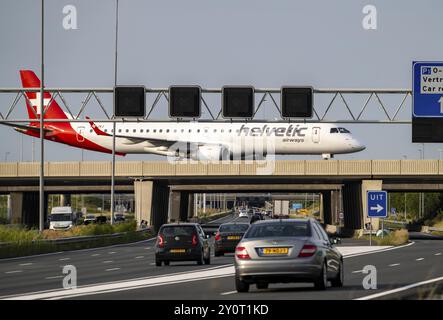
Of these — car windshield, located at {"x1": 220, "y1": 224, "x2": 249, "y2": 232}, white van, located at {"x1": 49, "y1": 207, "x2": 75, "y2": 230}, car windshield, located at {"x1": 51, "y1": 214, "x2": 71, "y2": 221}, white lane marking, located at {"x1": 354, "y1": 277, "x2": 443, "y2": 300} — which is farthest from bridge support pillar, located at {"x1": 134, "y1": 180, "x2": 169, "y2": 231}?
white lane marking, located at {"x1": 354, "y1": 277, "x2": 443, "y2": 300}

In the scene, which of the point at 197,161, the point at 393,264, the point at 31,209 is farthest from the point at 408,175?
the point at 393,264

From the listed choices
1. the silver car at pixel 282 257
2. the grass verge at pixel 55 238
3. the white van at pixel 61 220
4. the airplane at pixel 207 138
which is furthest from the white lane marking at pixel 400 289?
the white van at pixel 61 220

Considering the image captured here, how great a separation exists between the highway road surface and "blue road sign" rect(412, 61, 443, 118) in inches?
203

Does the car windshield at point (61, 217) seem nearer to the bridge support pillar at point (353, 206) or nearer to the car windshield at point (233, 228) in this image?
the bridge support pillar at point (353, 206)

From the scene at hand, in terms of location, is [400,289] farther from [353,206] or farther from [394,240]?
[353,206]

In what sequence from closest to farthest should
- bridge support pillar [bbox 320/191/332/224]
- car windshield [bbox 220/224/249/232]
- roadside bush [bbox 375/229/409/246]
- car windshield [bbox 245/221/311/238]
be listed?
car windshield [bbox 245/221/311/238], car windshield [bbox 220/224/249/232], roadside bush [bbox 375/229/409/246], bridge support pillar [bbox 320/191/332/224]

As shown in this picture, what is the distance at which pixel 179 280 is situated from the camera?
2538 cm

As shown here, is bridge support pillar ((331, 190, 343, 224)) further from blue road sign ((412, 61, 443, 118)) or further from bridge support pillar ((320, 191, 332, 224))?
blue road sign ((412, 61, 443, 118))

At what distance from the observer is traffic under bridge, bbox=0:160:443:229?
259 ft

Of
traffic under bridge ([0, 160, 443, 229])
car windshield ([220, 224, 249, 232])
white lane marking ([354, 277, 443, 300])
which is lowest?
white lane marking ([354, 277, 443, 300])

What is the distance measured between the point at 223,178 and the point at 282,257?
62.0m

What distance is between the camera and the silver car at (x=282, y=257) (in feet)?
64.6

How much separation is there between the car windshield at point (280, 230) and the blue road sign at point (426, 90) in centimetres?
2003
